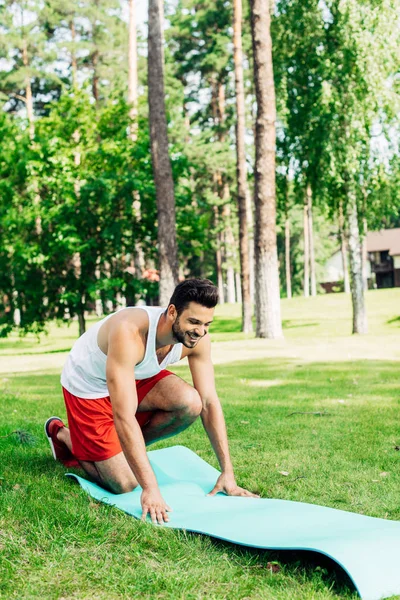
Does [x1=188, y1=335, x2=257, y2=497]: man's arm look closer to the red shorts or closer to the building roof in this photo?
the red shorts

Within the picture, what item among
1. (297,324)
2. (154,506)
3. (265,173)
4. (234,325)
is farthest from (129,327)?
(234,325)

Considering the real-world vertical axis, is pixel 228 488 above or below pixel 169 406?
below

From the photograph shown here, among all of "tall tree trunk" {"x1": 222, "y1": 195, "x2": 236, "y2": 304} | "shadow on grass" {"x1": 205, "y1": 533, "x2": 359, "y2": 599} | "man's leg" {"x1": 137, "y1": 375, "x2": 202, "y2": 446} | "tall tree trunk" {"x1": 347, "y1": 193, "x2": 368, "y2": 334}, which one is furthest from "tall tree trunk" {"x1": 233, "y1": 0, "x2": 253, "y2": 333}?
"tall tree trunk" {"x1": 222, "y1": 195, "x2": 236, "y2": 304}

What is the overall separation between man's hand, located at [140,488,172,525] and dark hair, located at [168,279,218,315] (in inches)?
38.2

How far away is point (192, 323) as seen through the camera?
3.95m

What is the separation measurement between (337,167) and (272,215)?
2.40 m

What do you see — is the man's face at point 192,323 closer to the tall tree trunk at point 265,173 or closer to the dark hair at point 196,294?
the dark hair at point 196,294

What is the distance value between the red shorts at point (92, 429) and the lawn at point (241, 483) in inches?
9.5

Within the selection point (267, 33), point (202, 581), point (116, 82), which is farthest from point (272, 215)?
point (116, 82)

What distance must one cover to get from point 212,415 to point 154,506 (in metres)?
0.90

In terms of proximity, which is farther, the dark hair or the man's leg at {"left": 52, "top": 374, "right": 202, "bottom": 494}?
the man's leg at {"left": 52, "top": 374, "right": 202, "bottom": 494}

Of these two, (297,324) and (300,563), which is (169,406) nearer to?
(300,563)

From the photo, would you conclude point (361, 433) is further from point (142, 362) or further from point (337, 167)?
point (337, 167)

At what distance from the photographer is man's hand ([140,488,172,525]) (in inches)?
147
